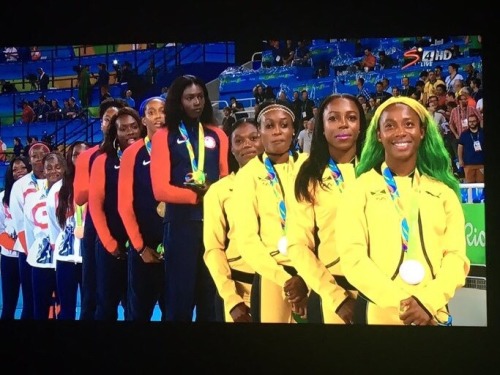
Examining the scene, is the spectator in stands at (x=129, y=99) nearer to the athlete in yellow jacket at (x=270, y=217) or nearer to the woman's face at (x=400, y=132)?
the athlete in yellow jacket at (x=270, y=217)

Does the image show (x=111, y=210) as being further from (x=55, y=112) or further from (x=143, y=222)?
(x=55, y=112)

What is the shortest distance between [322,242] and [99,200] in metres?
1.28

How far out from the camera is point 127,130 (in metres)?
4.32

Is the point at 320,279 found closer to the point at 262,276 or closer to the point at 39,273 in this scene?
the point at 262,276

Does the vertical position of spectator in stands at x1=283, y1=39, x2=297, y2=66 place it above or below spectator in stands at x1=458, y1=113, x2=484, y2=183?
above

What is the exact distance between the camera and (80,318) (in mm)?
4363

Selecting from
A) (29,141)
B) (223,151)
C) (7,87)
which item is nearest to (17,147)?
(29,141)

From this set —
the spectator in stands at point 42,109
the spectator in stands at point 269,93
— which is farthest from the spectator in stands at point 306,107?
the spectator in stands at point 42,109

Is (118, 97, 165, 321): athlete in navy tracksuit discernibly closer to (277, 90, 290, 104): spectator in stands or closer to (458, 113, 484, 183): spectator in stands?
(277, 90, 290, 104): spectator in stands

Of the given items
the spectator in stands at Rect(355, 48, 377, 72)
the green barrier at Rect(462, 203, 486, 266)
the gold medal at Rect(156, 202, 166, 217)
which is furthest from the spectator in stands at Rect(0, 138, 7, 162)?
the green barrier at Rect(462, 203, 486, 266)

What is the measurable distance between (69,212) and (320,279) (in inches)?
58.2

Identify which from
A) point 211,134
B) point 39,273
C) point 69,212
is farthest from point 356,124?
point 39,273

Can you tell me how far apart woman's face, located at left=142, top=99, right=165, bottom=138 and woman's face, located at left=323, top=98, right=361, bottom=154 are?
35.9 inches

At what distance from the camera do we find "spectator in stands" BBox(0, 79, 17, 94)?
14.4 ft
